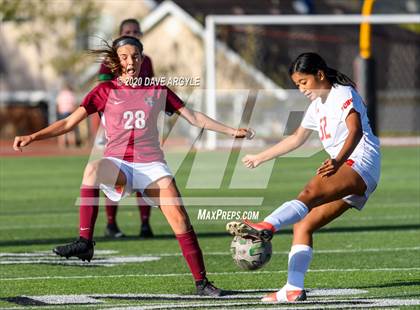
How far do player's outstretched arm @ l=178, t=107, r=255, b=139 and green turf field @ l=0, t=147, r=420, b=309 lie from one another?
1159mm

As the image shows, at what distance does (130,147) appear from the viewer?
29.5ft

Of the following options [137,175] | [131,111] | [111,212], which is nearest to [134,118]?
[131,111]

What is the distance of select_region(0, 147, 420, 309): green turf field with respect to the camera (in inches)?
330

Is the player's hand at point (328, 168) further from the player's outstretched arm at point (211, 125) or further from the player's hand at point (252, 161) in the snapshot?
the player's outstretched arm at point (211, 125)

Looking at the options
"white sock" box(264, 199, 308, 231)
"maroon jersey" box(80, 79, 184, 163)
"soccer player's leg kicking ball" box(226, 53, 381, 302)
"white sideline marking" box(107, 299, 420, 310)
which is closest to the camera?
"white sideline marking" box(107, 299, 420, 310)

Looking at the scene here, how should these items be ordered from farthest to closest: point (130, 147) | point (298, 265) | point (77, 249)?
point (130, 147) → point (77, 249) → point (298, 265)

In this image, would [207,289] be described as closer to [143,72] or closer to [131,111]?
[131,111]

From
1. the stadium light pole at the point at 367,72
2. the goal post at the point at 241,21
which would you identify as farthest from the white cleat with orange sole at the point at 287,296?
the stadium light pole at the point at 367,72

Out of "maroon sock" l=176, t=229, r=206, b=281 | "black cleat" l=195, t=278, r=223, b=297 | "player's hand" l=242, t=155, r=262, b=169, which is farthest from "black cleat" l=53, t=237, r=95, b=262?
"player's hand" l=242, t=155, r=262, b=169

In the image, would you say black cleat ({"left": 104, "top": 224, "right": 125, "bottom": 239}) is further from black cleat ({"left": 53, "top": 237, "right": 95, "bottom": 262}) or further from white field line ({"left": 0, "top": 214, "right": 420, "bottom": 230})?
black cleat ({"left": 53, "top": 237, "right": 95, "bottom": 262})

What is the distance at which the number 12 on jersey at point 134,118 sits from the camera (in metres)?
9.07

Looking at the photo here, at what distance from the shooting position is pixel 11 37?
47.2 m

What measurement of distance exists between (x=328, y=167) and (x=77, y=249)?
6.41 feet

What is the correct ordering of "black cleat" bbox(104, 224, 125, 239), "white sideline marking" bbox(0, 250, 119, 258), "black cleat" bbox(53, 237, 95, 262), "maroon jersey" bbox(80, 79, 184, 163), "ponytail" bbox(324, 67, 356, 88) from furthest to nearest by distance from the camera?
"black cleat" bbox(104, 224, 125, 239), "white sideline marking" bbox(0, 250, 119, 258), "maroon jersey" bbox(80, 79, 184, 163), "black cleat" bbox(53, 237, 95, 262), "ponytail" bbox(324, 67, 356, 88)
